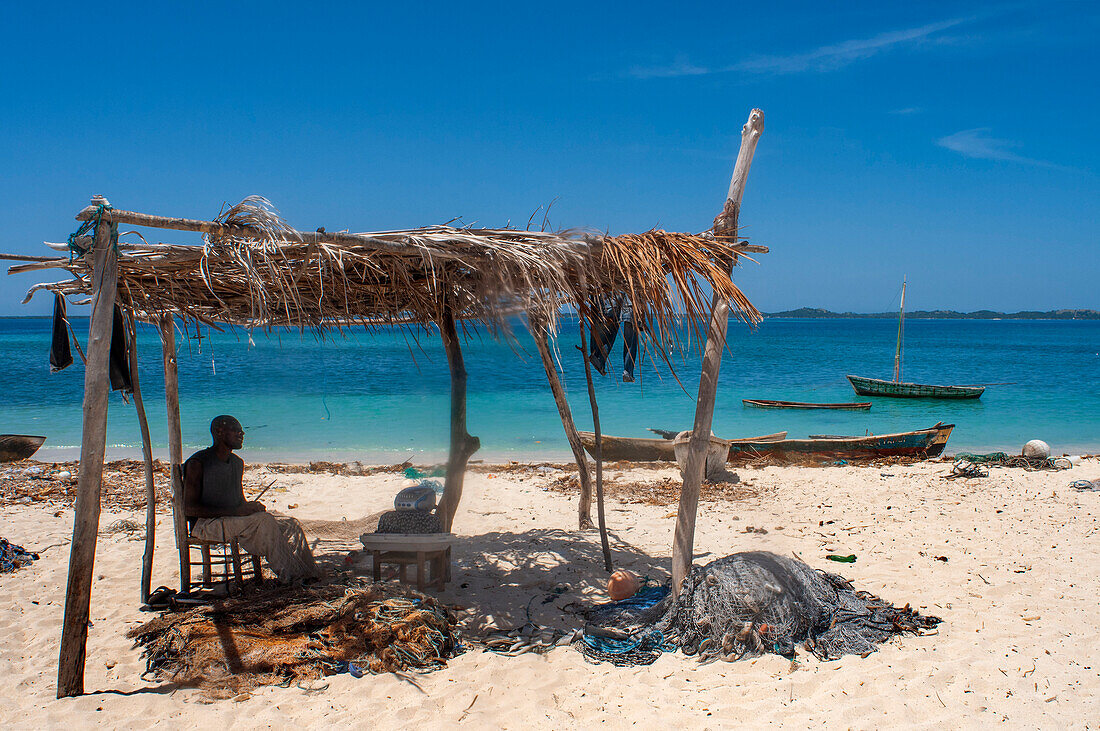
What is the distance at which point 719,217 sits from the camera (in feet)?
14.2

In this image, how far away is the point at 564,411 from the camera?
5930mm

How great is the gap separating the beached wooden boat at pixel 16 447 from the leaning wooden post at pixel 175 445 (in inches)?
318

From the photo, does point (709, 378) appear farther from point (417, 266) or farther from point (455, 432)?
point (455, 432)

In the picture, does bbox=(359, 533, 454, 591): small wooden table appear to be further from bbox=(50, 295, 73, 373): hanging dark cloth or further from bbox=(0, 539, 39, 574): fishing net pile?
bbox=(0, 539, 39, 574): fishing net pile

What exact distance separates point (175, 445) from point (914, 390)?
938 inches

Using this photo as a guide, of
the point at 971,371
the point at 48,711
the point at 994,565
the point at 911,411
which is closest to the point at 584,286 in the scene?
the point at 48,711

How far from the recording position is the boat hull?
22281 millimetres

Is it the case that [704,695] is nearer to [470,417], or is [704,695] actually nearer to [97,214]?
[97,214]

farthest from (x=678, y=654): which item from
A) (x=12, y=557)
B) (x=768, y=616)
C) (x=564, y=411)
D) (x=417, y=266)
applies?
(x=12, y=557)

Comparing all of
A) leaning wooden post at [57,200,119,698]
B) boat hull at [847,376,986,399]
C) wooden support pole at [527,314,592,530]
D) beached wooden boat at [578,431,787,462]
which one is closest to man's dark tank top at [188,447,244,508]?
leaning wooden post at [57,200,119,698]

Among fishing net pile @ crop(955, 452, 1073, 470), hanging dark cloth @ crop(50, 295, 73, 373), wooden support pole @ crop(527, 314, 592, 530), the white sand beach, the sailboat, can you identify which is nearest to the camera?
the white sand beach

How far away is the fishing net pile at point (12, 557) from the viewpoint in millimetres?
5140

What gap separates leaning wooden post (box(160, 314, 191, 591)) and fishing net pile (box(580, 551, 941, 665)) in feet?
9.34

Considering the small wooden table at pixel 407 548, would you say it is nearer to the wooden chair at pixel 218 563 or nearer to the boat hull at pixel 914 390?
Result: the wooden chair at pixel 218 563
